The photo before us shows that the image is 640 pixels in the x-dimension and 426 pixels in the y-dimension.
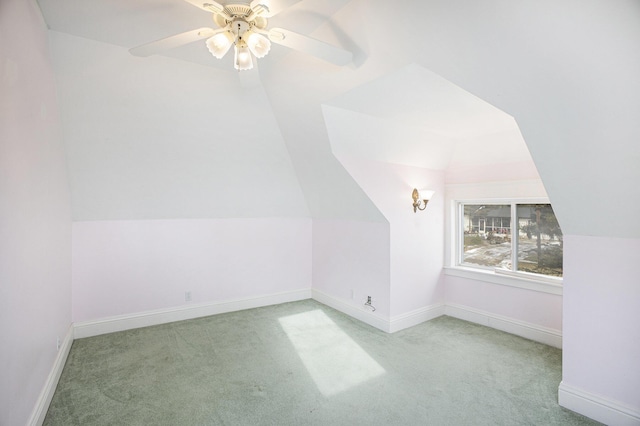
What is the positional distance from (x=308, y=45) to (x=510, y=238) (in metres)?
3.21

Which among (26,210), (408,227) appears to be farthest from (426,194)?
(26,210)

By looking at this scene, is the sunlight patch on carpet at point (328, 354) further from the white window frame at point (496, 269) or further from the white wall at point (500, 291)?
the white window frame at point (496, 269)

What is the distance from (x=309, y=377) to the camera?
2555 mm

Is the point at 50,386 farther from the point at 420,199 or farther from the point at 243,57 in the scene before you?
the point at 420,199

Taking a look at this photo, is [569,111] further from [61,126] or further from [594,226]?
[61,126]

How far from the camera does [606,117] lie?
63.0 inches

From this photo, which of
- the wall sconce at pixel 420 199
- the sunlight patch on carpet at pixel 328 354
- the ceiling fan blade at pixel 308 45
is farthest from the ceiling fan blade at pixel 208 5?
the wall sconce at pixel 420 199

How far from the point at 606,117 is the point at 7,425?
3370mm

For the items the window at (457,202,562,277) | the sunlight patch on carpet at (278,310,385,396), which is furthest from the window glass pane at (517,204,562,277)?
the sunlight patch on carpet at (278,310,385,396)

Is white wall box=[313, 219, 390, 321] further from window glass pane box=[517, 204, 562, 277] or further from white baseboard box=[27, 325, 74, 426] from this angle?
white baseboard box=[27, 325, 74, 426]

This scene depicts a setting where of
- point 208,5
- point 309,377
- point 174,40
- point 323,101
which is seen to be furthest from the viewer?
point 323,101

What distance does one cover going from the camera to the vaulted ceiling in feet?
5.10

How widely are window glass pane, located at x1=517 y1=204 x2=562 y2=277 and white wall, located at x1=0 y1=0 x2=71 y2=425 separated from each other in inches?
168

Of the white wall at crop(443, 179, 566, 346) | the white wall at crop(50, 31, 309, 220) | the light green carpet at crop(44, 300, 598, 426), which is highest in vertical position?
the white wall at crop(50, 31, 309, 220)
